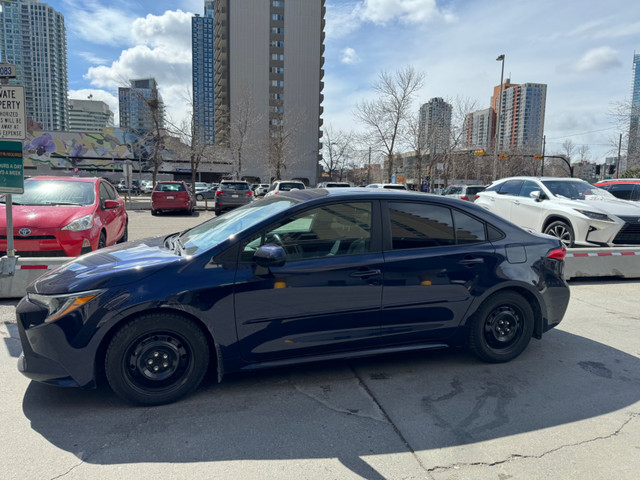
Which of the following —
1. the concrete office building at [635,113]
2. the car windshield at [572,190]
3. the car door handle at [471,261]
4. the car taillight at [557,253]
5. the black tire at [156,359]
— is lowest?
the black tire at [156,359]

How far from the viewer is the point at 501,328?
4.09m

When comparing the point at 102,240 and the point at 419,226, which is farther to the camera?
the point at 102,240

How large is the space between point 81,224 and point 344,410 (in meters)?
5.31

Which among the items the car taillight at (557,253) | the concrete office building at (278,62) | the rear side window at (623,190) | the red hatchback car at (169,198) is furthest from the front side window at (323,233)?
the concrete office building at (278,62)

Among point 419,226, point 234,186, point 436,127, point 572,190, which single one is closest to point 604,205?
point 572,190

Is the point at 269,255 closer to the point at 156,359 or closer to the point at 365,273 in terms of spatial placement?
the point at 365,273

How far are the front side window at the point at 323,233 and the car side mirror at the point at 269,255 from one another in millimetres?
189

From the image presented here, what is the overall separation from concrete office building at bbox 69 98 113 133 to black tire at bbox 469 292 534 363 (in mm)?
85654

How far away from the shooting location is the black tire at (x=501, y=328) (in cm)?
396

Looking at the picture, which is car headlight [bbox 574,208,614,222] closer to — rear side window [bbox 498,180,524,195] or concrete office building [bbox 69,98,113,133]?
rear side window [bbox 498,180,524,195]

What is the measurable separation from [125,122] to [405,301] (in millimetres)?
69877

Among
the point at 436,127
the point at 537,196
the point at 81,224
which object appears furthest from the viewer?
the point at 436,127

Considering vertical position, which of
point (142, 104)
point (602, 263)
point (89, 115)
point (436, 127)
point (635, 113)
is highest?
point (89, 115)

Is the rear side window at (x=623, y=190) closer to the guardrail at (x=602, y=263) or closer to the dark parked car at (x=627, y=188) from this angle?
the dark parked car at (x=627, y=188)
